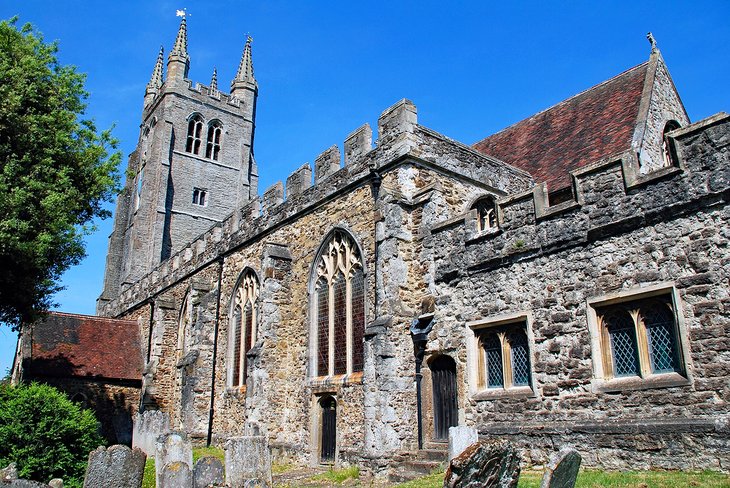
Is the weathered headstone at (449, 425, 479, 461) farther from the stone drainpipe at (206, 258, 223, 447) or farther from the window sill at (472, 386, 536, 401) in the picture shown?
the stone drainpipe at (206, 258, 223, 447)

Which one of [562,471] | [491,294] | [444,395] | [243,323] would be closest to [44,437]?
[243,323]

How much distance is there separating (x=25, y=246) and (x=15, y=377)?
1405 centimetres

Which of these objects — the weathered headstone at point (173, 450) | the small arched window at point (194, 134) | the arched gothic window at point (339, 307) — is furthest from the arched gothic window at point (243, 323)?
the small arched window at point (194, 134)

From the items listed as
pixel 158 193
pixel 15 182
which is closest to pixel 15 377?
pixel 15 182

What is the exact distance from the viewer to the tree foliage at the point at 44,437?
37.5ft

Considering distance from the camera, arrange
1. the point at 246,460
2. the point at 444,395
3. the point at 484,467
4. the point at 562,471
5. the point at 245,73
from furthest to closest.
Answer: the point at 245,73 < the point at 444,395 < the point at 246,460 < the point at 562,471 < the point at 484,467

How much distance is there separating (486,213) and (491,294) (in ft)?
7.12

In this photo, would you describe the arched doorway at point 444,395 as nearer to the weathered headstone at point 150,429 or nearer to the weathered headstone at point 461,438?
the weathered headstone at point 461,438

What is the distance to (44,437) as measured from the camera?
38.7ft

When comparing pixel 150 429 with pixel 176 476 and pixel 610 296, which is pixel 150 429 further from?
pixel 610 296

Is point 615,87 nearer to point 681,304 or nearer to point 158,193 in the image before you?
point 681,304

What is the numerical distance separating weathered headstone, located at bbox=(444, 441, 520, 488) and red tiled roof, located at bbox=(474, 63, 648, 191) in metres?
8.69

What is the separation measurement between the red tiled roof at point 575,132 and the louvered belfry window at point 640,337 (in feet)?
14.4

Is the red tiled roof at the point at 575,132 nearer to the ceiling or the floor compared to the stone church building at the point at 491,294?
nearer to the ceiling
